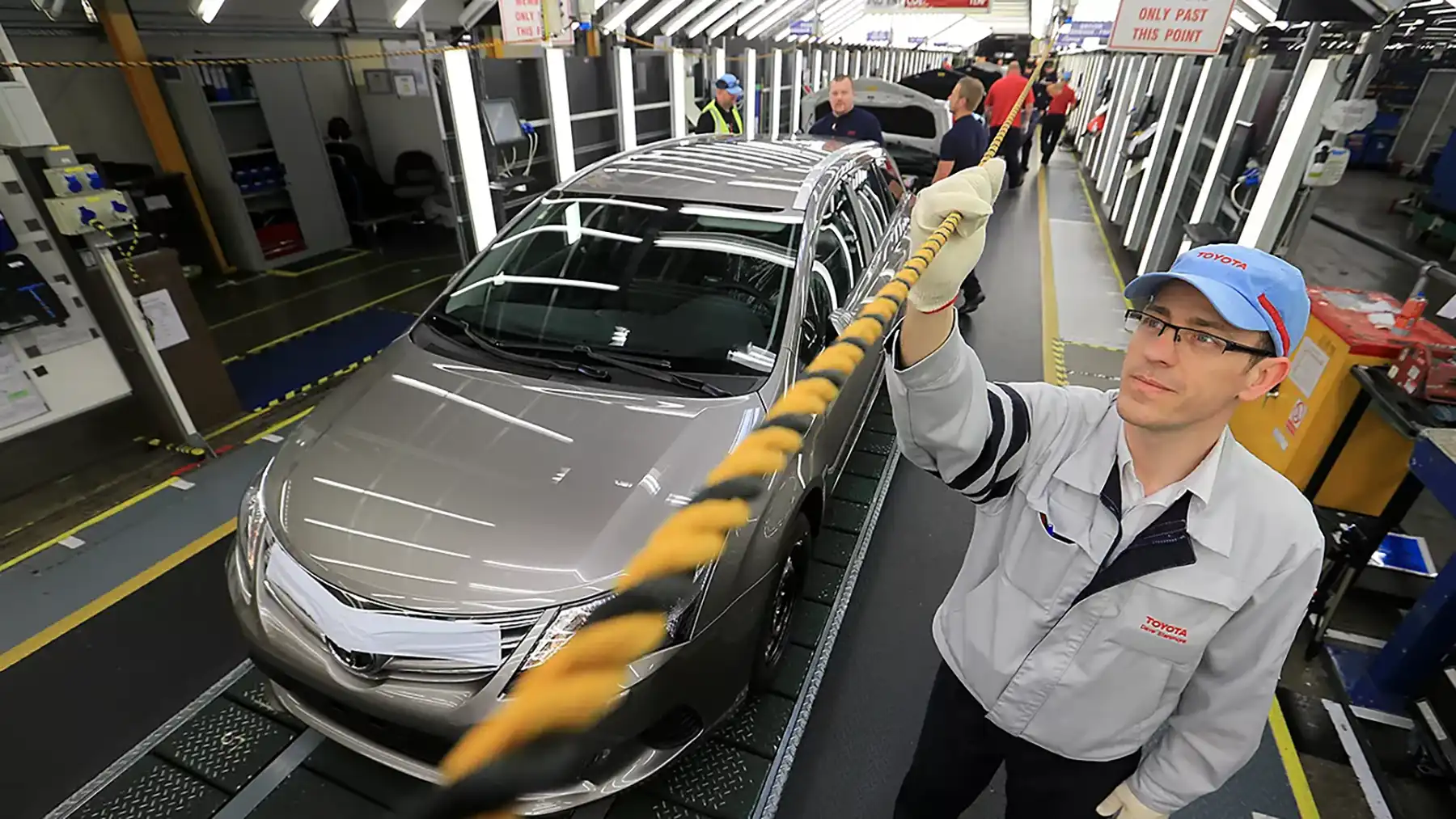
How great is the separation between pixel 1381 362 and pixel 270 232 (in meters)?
9.28

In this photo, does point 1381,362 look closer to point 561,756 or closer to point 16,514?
point 561,756

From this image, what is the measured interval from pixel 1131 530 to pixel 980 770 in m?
0.85

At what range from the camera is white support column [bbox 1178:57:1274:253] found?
5434 mm

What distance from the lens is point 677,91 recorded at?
8.85 m

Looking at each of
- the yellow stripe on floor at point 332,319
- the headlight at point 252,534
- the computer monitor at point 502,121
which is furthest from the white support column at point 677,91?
the headlight at point 252,534

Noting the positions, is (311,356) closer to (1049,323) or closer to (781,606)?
(781,606)

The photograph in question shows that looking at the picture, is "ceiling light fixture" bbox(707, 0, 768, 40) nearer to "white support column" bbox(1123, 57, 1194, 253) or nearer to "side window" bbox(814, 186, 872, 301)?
"white support column" bbox(1123, 57, 1194, 253)

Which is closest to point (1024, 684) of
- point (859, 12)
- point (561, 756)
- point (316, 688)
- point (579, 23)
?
point (561, 756)

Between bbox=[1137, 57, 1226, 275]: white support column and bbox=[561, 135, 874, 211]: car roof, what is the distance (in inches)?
187

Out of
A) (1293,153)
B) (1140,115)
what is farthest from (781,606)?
(1140,115)

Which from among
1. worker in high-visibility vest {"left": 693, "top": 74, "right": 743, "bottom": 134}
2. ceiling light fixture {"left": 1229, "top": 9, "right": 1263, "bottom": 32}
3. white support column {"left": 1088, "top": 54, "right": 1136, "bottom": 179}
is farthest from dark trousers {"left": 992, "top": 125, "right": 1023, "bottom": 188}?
worker in high-visibility vest {"left": 693, "top": 74, "right": 743, "bottom": 134}

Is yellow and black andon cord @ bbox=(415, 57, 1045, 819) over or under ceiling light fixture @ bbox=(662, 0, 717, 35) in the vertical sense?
under

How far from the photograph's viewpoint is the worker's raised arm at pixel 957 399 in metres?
1.18

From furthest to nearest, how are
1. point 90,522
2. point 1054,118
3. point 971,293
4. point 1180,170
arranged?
point 1054,118 < point 1180,170 < point 971,293 < point 90,522
